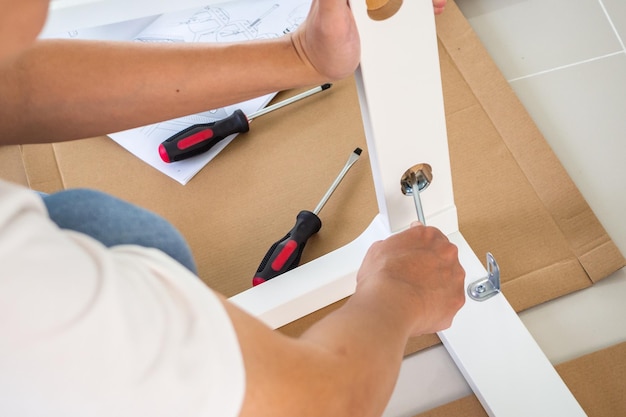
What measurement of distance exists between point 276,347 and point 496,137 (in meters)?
0.61

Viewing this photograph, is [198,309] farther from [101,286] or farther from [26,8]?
[26,8]

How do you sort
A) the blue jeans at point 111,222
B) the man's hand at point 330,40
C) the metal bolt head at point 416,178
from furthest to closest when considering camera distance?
1. the metal bolt head at point 416,178
2. the man's hand at point 330,40
3. the blue jeans at point 111,222

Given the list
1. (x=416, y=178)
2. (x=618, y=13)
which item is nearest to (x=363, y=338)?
(x=416, y=178)

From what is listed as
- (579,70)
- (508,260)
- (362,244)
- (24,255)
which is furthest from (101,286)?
(579,70)

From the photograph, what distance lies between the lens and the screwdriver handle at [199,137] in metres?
0.95

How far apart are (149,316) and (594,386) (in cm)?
59

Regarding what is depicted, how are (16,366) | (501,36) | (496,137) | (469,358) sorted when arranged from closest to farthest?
(16,366)
(469,358)
(496,137)
(501,36)

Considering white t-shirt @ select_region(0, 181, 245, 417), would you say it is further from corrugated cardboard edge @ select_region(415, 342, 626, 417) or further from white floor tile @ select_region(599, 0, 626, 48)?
white floor tile @ select_region(599, 0, 626, 48)

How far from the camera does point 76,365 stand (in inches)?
13.3

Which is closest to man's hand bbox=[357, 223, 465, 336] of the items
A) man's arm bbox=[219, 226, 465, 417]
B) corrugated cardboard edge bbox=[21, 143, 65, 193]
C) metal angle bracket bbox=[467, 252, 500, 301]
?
man's arm bbox=[219, 226, 465, 417]

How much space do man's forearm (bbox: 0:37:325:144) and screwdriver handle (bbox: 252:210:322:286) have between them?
0.69 feet

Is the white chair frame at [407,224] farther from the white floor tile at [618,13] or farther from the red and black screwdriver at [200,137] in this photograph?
the white floor tile at [618,13]

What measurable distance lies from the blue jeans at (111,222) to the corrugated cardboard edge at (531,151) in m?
0.55

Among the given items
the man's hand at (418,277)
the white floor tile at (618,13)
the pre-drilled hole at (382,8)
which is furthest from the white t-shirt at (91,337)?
the white floor tile at (618,13)
